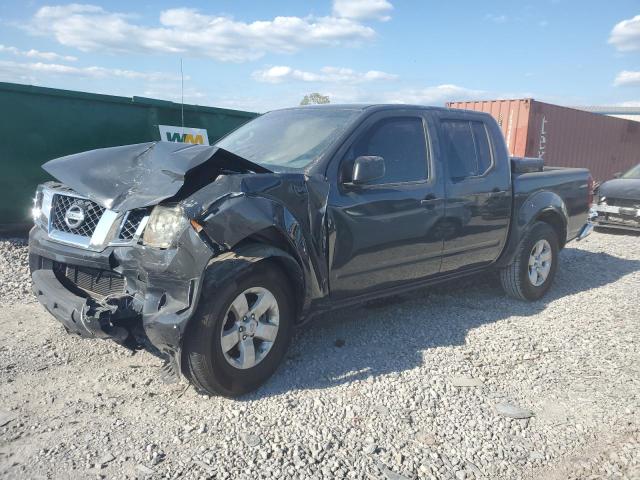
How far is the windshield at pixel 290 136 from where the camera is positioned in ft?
12.7

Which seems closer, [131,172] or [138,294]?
[138,294]

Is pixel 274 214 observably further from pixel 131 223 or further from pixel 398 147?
pixel 398 147

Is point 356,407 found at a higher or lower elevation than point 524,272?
lower

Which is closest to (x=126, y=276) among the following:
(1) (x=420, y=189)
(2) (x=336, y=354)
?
(2) (x=336, y=354)

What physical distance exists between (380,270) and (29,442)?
8.29ft

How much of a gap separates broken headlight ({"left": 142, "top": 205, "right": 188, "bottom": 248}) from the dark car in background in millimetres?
9613

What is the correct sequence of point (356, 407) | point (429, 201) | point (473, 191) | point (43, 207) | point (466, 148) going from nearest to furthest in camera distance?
point (356, 407) < point (43, 207) < point (429, 201) < point (473, 191) < point (466, 148)

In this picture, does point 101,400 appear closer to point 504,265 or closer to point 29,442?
point 29,442

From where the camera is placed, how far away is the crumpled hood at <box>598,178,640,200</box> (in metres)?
10.0

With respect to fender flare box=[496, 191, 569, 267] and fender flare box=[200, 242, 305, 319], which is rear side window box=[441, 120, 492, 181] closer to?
fender flare box=[496, 191, 569, 267]

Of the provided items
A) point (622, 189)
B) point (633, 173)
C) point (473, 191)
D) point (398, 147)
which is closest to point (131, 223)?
point (398, 147)

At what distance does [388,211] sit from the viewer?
158 inches

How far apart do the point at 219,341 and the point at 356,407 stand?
0.93 m

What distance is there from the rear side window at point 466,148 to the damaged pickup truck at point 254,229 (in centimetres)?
2
